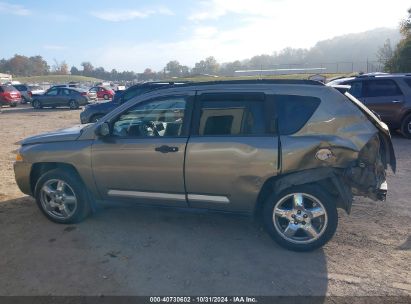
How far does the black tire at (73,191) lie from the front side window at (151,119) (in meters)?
0.83

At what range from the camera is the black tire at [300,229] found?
3732mm

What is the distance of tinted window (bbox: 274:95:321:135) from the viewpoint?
380cm

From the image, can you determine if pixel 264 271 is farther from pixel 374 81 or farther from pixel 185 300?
pixel 374 81

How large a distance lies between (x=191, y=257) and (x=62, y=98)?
23811 millimetres

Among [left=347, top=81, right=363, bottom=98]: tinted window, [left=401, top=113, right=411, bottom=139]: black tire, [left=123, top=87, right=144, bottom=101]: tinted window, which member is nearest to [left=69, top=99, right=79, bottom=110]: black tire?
[left=123, top=87, right=144, bottom=101]: tinted window

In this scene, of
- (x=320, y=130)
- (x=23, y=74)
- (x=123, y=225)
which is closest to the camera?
(x=320, y=130)

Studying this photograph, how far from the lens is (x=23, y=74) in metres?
123

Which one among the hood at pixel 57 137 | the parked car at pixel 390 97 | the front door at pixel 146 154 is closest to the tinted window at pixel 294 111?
the front door at pixel 146 154

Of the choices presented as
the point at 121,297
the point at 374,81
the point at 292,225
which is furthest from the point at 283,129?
the point at 374,81

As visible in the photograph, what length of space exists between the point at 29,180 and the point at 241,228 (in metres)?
2.89

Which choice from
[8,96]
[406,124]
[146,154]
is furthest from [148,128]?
[8,96]

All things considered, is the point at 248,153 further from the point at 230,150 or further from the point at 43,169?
the point at 43,169

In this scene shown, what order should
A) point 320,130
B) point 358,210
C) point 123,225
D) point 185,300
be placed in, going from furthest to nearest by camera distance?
point 358,210, point 123,225, point 320,130, point 185,300

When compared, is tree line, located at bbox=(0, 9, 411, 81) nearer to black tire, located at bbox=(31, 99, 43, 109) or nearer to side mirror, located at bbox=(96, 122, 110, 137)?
black tire, located at bbox=(31, 99, 43, 109)
